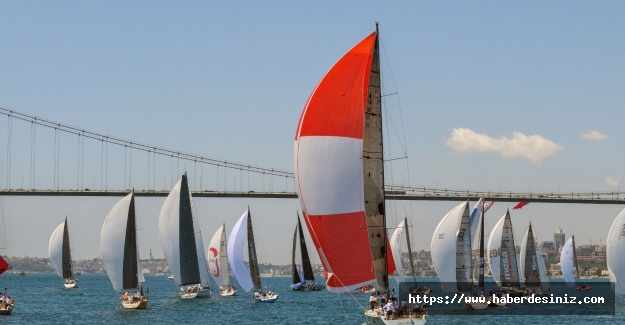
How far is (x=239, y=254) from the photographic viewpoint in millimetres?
52250

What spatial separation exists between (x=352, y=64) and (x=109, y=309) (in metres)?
24.2

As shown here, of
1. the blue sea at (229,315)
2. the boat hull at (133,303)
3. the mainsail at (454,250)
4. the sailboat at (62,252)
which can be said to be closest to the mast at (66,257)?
the sailboat at (62,252)

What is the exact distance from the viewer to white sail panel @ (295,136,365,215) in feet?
77.8

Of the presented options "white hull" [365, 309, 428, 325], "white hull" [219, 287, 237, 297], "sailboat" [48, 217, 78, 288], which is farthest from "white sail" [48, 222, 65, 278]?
"white hull" [365, 309, 428, 325]

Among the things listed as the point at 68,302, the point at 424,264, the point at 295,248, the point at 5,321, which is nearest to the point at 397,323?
the point at 5,321

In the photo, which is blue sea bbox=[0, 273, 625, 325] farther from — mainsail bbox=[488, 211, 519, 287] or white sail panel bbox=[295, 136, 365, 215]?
white sail panel bbox=[295, 136, 365, 215]

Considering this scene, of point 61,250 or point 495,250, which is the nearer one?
point 495,250

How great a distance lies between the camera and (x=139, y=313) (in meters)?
41.2

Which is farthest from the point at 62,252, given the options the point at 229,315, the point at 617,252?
the point at 617,252

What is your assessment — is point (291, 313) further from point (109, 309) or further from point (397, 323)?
point (397, 323)

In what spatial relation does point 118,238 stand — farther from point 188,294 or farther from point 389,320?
point 389,320

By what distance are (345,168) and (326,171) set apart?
38cm

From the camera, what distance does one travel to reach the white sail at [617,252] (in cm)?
4184

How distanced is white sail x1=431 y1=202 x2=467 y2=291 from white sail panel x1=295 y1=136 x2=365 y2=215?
18.0m
